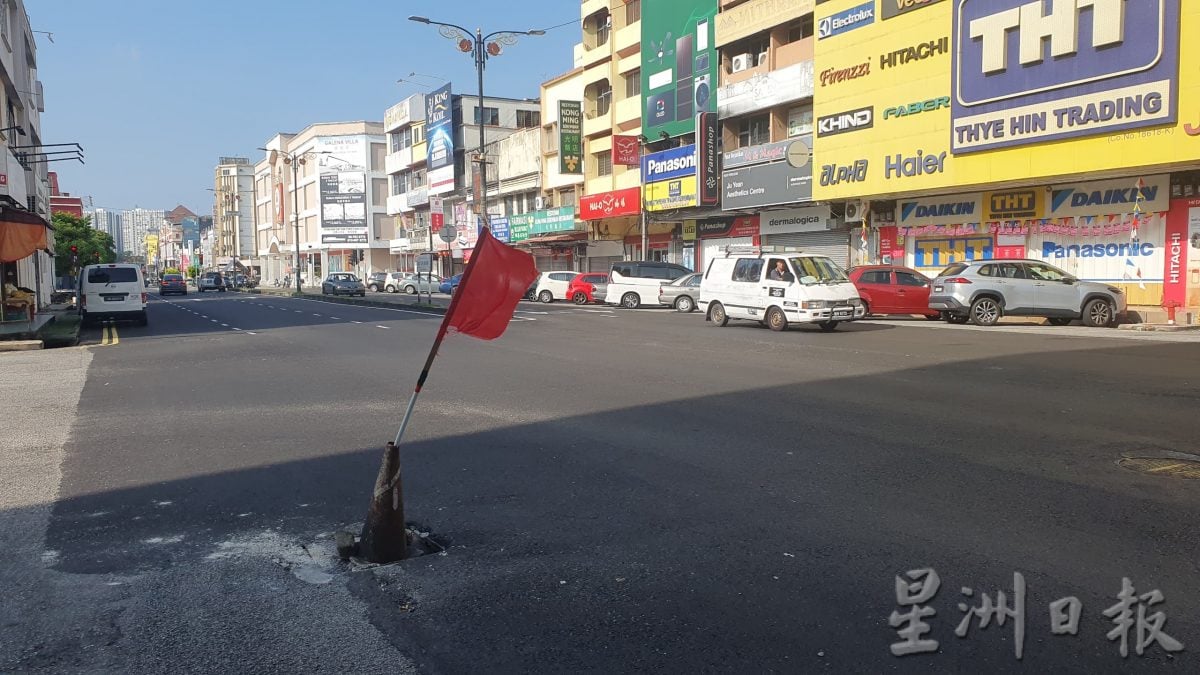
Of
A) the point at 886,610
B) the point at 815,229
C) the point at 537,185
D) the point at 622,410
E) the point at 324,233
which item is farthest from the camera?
the point at 324,233

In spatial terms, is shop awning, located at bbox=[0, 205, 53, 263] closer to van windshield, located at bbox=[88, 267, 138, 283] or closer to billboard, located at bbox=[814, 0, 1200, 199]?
van windshield, located at bbox=[88, 267, 138, 283]

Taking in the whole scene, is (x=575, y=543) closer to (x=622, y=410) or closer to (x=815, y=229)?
(x=622, y=410)

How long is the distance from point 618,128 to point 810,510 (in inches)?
1604

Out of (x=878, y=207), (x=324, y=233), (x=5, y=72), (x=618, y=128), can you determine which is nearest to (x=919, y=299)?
(x=878, y=207)

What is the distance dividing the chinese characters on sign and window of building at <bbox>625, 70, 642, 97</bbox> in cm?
4091

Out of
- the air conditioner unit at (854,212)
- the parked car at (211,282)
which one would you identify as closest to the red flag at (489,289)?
the air conditioner unit at (854,212)

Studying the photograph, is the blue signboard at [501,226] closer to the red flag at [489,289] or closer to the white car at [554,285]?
the white car at [554,285]

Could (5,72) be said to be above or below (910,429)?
above

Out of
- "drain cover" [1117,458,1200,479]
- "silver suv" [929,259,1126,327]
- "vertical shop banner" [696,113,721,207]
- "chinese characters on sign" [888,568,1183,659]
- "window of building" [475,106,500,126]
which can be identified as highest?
"window of building" [475,106,500,126]

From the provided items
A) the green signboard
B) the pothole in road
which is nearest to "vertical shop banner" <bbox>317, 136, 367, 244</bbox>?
the green signboard

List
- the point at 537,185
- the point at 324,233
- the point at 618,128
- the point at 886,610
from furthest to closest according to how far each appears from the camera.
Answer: the point at 324,233 < the point at 537,185 < the point at 618,128 < the point at 886,610

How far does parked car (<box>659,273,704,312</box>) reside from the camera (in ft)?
101

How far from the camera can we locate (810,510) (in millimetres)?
5445

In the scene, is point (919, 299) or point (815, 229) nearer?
point (919, 299)
